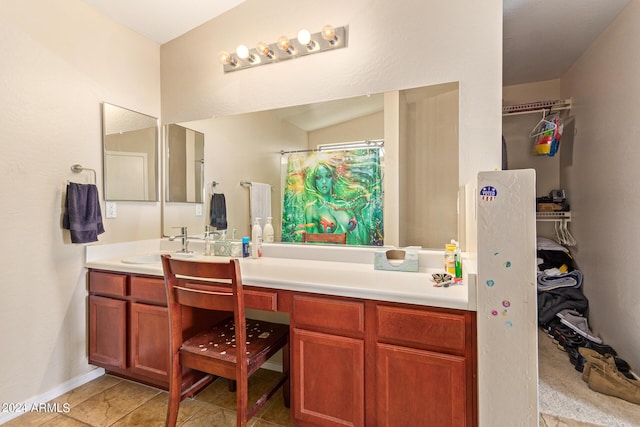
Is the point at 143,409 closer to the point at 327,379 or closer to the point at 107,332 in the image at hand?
the point at 107,332

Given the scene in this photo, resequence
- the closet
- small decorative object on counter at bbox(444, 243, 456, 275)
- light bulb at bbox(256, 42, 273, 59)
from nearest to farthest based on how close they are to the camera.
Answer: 1. small decorative object on counter at bbox(444, 243, 456, 275)
2. light bulb at bbox(256, 42, 273, 59)
3. the closet

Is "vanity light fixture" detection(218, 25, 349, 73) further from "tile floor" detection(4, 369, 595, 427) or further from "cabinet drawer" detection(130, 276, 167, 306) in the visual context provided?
"tile floor" detection(4, 369, 595, 427)

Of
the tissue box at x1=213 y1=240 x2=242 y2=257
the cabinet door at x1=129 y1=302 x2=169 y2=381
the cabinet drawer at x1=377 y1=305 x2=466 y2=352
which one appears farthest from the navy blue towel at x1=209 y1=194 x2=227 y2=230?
the cabinet drawer at x1=377 y1=305 x2=466 y2=352

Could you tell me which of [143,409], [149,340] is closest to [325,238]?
[149,340]

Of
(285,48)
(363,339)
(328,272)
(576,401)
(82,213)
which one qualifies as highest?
(285,48)

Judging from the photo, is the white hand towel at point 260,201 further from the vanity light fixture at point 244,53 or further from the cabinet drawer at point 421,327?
the cabinet drawer at point 421,327

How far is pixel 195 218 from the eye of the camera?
240cm

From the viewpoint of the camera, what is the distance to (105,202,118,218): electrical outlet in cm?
212

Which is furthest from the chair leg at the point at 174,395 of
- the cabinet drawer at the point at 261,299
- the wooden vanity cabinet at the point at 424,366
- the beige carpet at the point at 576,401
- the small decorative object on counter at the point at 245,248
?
the beige carpet at the point at 576,401

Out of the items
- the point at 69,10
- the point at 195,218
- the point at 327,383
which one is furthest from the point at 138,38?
the point at 327,383

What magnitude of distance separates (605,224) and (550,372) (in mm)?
1085

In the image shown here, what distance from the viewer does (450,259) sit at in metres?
1.52

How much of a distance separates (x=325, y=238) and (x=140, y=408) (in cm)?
145

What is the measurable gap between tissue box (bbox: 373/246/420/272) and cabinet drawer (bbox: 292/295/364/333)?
43cm
